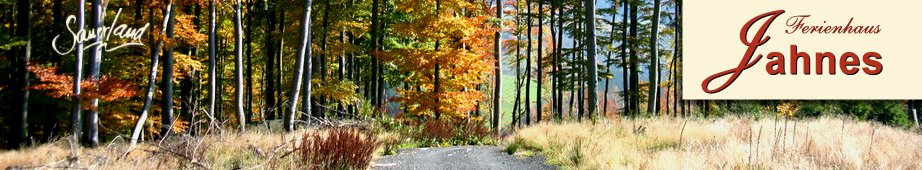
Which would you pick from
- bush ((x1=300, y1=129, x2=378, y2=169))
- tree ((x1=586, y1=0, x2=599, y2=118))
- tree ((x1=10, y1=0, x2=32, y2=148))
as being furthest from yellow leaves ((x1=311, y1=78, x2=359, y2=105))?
bush ((x1=300, y1=129, x2=378, y2=169))

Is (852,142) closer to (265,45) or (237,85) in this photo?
(237,85)

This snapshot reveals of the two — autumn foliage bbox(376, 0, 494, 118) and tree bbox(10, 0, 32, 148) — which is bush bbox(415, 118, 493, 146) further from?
tree bbox(10, 0, 32, 148)

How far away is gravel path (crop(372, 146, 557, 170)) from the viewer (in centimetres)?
878

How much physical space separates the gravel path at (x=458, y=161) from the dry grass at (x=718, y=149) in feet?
1.37

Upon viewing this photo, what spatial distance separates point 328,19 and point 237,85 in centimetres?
491

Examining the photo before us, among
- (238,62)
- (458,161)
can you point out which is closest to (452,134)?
(238,62)

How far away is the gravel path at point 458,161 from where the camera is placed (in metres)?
8.78

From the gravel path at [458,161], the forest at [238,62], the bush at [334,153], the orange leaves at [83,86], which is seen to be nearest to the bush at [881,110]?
the forest at [238,62]

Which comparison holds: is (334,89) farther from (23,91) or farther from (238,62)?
(23,91)

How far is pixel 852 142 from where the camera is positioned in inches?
331

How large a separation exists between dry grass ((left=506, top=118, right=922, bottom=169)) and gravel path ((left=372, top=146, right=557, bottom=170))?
419 mm

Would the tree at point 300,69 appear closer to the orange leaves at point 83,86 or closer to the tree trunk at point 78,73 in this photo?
the orange leaves at point 83,86

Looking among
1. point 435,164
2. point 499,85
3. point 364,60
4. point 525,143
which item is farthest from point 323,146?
point 364,60

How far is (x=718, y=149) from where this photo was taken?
774 cm
